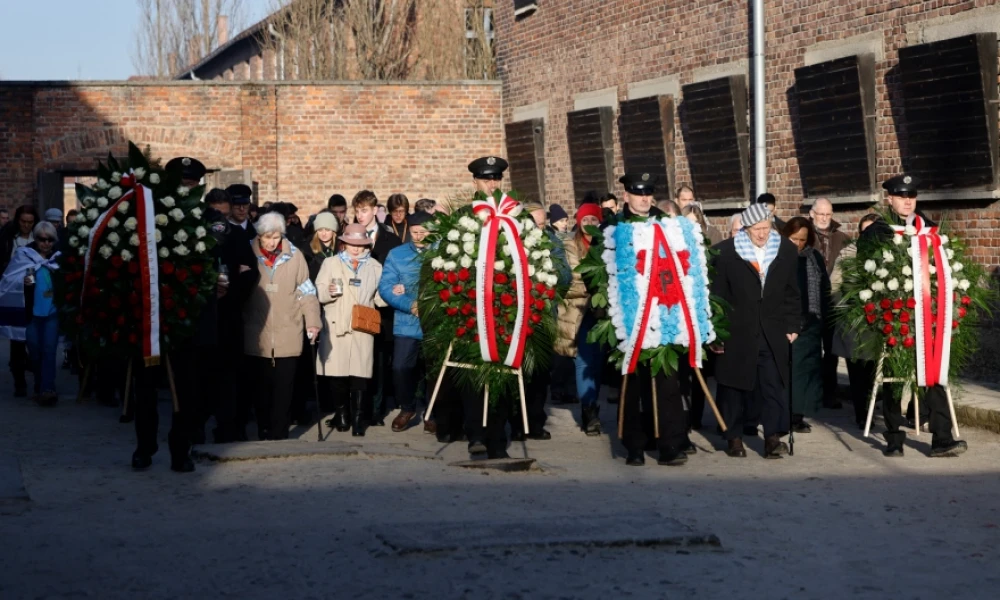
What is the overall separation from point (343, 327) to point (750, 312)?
11.3ft

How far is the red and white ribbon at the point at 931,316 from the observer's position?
11258 mm

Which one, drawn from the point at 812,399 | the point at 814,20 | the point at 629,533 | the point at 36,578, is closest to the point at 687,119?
the point at 814,20

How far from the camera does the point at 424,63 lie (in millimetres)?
37188

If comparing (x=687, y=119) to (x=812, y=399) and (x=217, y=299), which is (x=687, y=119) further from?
(x=217, y=299)

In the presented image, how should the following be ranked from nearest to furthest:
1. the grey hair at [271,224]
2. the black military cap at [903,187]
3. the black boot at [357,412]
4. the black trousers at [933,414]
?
the black trousers at [933,414] < the black military cap at [903,187] < the grey hair at [271,224] < the black boot at [357,412]

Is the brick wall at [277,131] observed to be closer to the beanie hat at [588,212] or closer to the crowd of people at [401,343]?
the crowd of people at [401,343]

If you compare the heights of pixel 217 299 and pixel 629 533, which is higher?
pixel 217 299

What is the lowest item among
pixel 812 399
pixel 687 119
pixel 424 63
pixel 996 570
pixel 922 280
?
pixel 996 570

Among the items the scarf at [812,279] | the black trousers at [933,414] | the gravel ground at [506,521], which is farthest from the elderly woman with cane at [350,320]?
the black trousers at [933,414]

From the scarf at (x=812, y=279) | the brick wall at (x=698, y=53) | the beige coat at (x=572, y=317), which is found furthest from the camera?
the brick wall at (x=698, y=53)

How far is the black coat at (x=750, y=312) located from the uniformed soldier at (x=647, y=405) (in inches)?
22.9

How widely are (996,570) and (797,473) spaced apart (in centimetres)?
319

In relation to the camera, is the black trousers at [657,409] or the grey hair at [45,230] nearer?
the black trousers at [657,409]

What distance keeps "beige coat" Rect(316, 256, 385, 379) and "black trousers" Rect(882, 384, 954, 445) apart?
4158 millimetres
